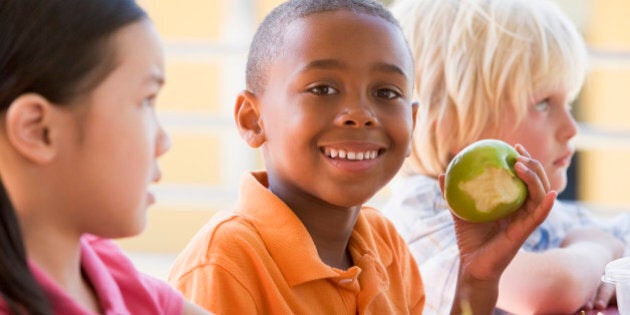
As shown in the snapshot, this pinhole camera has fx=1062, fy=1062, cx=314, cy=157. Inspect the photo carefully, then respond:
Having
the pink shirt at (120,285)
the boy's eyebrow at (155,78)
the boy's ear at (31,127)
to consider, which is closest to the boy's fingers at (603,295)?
the pink shirt at (120,285)

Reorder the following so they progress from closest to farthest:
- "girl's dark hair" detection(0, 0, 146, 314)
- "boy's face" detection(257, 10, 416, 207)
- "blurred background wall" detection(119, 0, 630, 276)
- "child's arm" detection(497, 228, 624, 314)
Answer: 1. "girl's dark hair" detection(0, 0, 146, 314)
2. "boy's face" detection(257, 10, 416, 207)
3. "child's arm" detection(497, 228, 624, 314)
4. "blurred background wall" detection(119, 0, 630, 276)

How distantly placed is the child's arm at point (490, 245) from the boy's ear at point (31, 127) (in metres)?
0.79

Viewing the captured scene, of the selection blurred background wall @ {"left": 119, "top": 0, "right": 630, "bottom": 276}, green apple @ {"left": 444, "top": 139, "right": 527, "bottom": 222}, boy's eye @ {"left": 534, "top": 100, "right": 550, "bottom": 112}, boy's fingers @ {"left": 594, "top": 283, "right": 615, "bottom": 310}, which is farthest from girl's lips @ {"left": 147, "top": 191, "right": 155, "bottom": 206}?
blurred background wall @ {"left": 119, "top": 0, "right": 630, "bottom": 276}

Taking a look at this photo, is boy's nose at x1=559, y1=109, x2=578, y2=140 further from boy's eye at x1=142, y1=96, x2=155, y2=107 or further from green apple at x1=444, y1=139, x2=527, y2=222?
boy's eye at x1=142, y1=96, x2=155, y2=107

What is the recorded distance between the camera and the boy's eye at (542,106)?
2.03m

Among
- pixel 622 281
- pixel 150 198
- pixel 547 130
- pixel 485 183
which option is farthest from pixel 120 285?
pixel 547 130

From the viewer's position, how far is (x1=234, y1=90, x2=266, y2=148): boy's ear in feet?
5.08

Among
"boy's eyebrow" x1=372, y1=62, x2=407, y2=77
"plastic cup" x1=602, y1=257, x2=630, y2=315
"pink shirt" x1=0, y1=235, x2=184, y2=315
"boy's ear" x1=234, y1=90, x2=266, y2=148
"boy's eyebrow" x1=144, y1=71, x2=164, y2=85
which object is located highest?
"boy's eyebrow" x1=144, y1=71, x2=164, y2=85

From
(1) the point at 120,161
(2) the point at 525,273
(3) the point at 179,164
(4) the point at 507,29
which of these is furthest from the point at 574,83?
(3) the point at 179,164

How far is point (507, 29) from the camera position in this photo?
81.1 inches

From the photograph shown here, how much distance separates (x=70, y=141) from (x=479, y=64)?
1.19 m

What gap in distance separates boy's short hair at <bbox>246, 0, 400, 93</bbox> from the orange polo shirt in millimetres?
153

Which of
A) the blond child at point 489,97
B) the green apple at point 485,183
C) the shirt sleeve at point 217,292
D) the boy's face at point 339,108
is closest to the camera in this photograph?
the shirt sleeve at point 217,292

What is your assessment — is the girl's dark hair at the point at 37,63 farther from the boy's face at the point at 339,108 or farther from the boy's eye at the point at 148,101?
the boy's face at the point at 339,108
